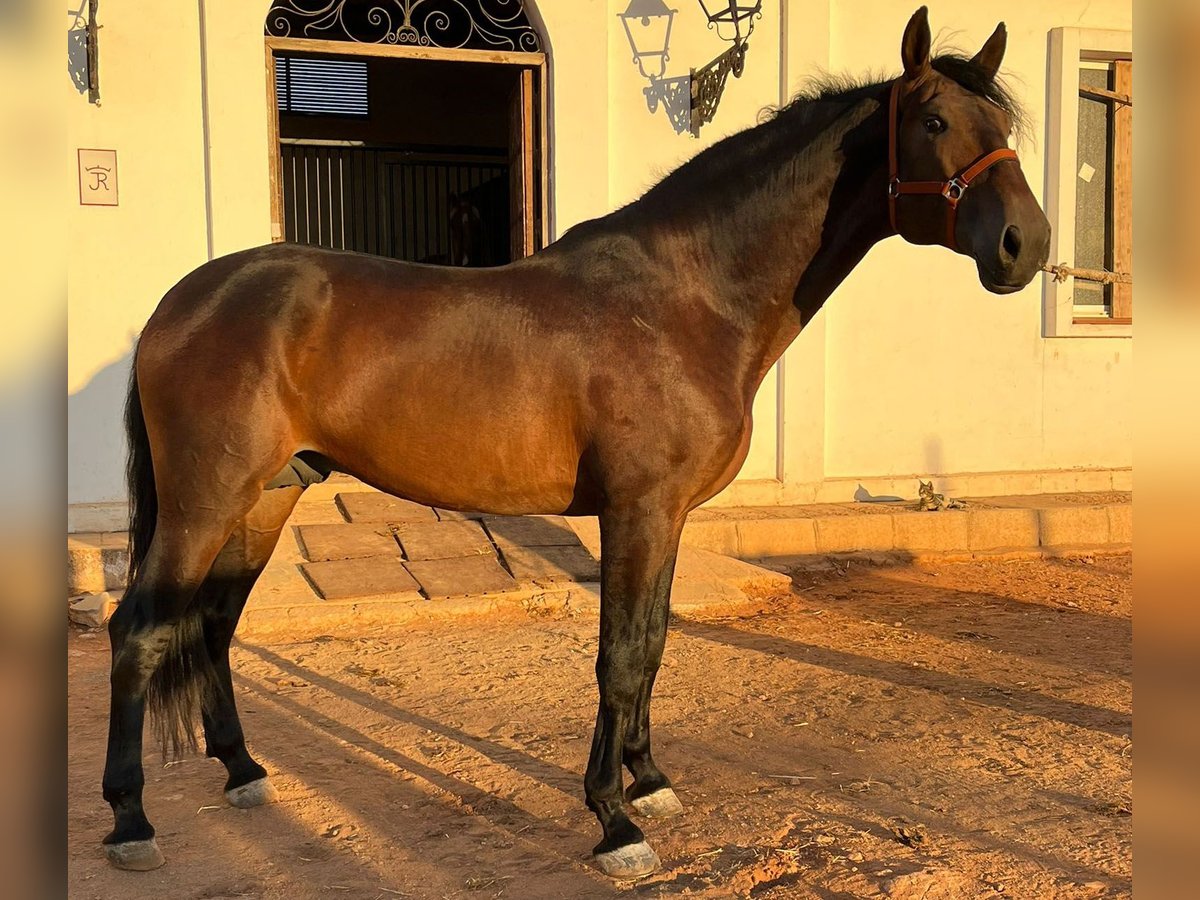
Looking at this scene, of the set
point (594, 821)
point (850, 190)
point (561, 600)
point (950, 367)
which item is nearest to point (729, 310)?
point (850, 190)

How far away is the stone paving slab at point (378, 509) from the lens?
639 cm

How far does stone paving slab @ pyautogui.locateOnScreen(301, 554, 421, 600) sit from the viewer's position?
18.0 feet

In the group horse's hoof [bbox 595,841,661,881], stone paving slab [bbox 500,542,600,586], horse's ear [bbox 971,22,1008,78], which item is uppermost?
horse's ear [bbox 971,22,1008,78]

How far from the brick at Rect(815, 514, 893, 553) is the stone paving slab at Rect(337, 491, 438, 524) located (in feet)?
8.36

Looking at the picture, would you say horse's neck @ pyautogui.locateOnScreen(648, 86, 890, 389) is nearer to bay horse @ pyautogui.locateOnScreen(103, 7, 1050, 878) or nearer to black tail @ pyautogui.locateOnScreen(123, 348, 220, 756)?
bay horse @ pyautogui.locateOnScreen(103, 7, 1050, 878)

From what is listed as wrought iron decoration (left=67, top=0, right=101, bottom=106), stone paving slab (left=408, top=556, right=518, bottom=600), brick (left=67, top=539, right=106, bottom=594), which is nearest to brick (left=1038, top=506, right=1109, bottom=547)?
stone paving slab (left=408, top=556, right=518, bottom=600)

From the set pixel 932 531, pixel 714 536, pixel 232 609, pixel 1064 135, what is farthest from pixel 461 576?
pixel 1064 135

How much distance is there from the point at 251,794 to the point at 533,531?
10.8 ft

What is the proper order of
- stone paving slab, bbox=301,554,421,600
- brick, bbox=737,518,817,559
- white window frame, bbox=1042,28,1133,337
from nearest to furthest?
stone paving slab, bbox=301,554,421,600
brick, bbox=737,518,817,559
white window frame, bbox=1042,28,1133,337

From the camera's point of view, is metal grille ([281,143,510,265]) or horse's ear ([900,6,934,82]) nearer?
horse's ear ([900,6,934,82])

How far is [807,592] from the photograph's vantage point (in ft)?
20.5

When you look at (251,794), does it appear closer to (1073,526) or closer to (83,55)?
(83,55)
